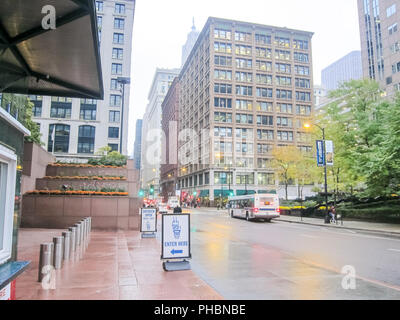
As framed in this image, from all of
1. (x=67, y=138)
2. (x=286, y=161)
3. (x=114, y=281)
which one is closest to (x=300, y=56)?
(x=286, y=161)

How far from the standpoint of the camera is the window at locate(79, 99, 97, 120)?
62.9 meters

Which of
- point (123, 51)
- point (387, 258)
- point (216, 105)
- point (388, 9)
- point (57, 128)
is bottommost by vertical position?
point (387, 258)

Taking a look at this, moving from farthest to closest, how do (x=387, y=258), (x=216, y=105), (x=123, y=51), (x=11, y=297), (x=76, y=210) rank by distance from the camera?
1. (x=216, y=105)
2. (x=123, y=51)
3. (x=76, y=210)
4. (x=387, y=258)
5. (x=11, y=297)

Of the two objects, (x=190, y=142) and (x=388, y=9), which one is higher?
(x=388, y=9)

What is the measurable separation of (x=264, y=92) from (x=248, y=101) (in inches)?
196

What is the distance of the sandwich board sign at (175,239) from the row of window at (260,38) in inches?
2952

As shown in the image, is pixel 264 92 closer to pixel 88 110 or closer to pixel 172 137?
pixel 88 110

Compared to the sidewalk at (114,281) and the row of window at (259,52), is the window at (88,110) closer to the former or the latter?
the row of window at (259,52)

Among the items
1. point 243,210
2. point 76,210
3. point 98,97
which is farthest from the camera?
point 243,210

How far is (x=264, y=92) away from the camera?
78.0 meters

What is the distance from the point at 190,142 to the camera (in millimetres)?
94688

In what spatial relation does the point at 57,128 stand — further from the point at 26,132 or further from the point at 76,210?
the point at 26,132

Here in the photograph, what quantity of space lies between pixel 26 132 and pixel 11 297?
2.49 meters

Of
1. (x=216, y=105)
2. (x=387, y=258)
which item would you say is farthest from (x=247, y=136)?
(x=387, y=258)
